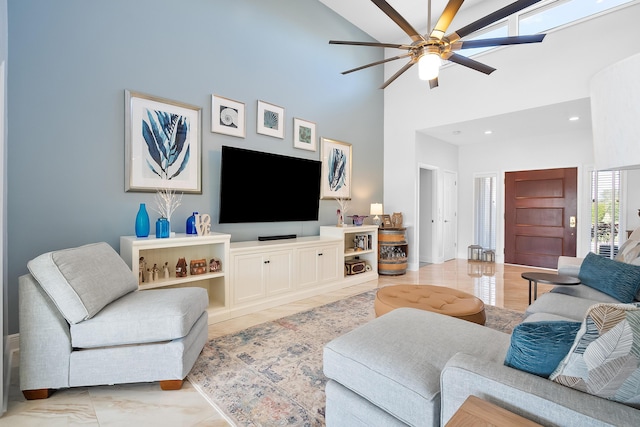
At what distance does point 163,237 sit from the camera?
274cm

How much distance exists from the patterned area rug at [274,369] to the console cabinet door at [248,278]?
1.53ft

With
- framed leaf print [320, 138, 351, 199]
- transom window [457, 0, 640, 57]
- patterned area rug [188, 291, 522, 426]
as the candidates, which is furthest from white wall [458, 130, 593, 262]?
patterned area rug [188, 291, 522, 426]

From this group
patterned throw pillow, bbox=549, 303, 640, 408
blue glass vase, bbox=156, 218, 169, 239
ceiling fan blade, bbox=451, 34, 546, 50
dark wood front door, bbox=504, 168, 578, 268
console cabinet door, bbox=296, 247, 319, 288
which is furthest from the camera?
dark wood front door, bbox=504, 168, 578, 268

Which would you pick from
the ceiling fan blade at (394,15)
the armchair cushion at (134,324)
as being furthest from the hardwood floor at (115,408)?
the ceiling fan blade at (394,15)

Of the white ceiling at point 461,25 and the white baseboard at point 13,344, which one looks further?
the white ceiling at point 461,25

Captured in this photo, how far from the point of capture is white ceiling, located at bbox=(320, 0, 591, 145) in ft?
15.0

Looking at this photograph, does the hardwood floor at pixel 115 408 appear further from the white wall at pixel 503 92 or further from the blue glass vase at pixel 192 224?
the white wall at pixel 503 92

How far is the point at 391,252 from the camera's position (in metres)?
5.20

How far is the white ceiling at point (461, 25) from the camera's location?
4.58m

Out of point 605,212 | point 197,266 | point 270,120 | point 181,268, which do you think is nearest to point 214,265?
point 197,266

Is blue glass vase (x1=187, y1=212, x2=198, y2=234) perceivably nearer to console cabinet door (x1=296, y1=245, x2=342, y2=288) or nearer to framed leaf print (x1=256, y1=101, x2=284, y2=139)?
console cabinet door (x1=296, y1=245, x2=342, y2=288)

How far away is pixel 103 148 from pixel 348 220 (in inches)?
141

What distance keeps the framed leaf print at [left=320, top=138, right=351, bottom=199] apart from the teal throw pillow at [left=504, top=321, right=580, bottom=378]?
156 inches

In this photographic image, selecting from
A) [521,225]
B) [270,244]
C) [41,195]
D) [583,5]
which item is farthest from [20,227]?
[521,225]
